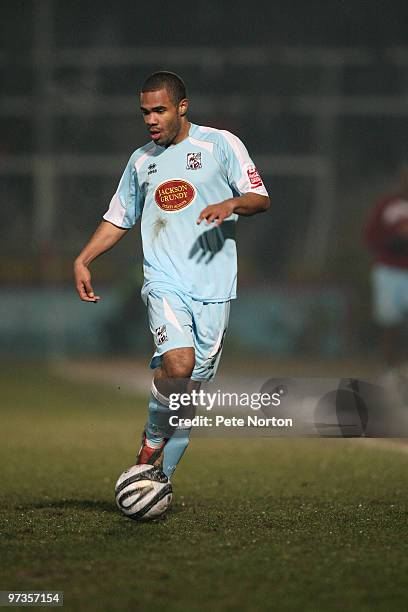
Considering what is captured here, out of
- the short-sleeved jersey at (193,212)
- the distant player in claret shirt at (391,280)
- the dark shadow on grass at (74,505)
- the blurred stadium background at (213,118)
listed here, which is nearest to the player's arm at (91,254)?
the short-sleeved jersey at (193,212)

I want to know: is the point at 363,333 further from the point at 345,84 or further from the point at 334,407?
the point at 334,407

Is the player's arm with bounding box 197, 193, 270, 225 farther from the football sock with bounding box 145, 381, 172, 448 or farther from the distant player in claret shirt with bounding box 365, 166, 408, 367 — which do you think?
the distant player in claret shirt with bounding box 365, 166, 408, 367

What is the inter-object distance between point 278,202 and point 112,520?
799 inches

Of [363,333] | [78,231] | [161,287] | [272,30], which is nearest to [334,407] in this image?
[161,287]

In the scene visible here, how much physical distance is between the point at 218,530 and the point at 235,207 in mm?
1539

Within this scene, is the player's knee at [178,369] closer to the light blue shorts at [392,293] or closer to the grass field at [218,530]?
the grass field at [218,530]

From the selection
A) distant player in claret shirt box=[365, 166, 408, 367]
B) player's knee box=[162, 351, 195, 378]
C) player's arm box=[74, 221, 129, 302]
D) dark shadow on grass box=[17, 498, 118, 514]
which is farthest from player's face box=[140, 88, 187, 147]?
distant player in claret shirt box=[365, 166, 408, 367]

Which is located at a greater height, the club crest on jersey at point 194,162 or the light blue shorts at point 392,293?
the club crest on jersey at point 194,162

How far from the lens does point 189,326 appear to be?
6500 mm

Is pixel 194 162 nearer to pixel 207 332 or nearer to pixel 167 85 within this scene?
pixel 167 85

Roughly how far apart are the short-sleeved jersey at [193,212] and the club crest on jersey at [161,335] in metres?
0.24

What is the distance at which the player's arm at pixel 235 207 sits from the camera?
19.3 feet

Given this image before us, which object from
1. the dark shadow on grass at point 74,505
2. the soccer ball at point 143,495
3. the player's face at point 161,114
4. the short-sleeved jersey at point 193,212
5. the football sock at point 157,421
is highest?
the player's face at point 161,114

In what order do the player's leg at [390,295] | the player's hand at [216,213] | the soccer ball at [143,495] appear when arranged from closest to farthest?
the player's hand at [216,213], the soccer ball at [143,495], the player's leg at [390,295]
